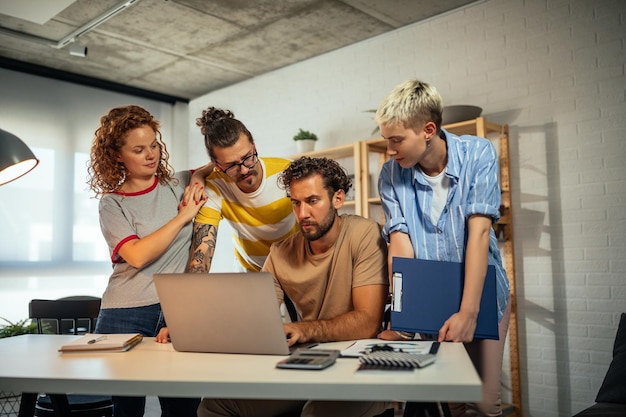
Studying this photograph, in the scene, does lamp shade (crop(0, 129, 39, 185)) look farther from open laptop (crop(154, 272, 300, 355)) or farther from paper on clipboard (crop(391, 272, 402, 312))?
paper on clipboard (crop(391, 272, 402, 312))

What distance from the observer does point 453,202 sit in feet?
6.08

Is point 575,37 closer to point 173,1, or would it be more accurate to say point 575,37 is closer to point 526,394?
point 526,394

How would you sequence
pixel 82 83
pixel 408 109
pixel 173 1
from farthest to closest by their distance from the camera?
pixel 82 83 < pixel 173 1 < pixel 408 109

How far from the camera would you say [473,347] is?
1.85 metres

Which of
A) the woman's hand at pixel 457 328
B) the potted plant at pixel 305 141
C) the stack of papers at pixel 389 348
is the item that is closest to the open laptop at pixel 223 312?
the stack of papers at pixel 389 348

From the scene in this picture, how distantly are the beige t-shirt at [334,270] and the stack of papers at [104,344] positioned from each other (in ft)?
1.57

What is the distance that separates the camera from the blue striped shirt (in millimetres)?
1833

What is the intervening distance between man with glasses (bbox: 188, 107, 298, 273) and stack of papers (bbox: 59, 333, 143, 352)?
1.34 ft

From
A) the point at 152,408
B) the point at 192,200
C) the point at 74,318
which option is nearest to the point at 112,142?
the point at 192,200

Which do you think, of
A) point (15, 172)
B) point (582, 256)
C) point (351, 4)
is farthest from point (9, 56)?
point (582, 256)

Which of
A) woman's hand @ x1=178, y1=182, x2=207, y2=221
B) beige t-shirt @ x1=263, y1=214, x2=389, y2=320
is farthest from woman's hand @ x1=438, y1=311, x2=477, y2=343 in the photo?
woman's hand @ x1=178, y1=182, x2=207, y2=221

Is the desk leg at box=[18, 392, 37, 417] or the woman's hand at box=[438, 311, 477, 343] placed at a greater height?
the woman's hand at box=[438, 311, 477, 343]

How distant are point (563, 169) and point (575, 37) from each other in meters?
0.79

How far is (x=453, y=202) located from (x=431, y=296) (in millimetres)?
335
